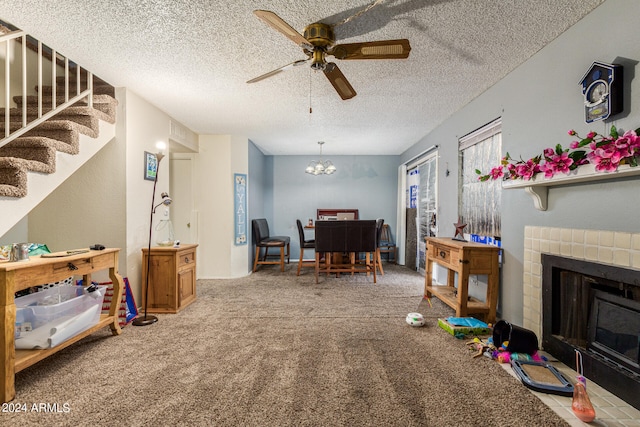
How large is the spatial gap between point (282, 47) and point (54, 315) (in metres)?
2.49

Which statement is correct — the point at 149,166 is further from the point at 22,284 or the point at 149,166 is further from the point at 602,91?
the point at 602,91

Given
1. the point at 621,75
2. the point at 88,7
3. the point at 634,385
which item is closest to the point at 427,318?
the point at 634,385

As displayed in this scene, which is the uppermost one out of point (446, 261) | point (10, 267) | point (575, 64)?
point (575, 64)

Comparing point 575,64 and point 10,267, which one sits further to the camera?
point 575,64

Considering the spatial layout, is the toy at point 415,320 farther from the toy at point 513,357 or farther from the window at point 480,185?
the window at point 480,185

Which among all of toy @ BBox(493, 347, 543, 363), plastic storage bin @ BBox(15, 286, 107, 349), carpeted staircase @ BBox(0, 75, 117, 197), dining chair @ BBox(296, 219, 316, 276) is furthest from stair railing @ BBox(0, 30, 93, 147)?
toy @ BBox(493, 347, 543, 363)

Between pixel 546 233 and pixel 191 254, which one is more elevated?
pixel 546 233

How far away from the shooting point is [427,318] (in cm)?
290

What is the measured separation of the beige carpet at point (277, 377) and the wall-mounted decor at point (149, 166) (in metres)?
1.53

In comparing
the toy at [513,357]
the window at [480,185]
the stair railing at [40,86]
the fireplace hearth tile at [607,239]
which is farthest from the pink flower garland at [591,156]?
the stair railing at [40,86]

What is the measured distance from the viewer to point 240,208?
4852mm

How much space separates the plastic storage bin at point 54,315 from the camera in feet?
5.97

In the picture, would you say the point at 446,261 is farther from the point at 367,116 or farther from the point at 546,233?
the point at 367,116

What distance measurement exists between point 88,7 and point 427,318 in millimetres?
3582
